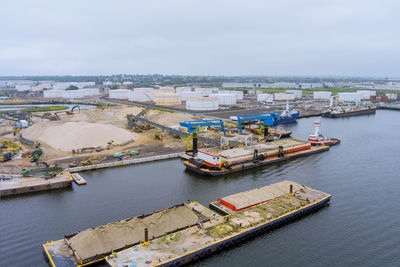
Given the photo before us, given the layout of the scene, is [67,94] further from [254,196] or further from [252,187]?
[254,196]

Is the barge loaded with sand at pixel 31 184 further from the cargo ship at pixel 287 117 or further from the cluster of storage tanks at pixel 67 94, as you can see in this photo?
the cluster of storage tanks at pixel 67 94

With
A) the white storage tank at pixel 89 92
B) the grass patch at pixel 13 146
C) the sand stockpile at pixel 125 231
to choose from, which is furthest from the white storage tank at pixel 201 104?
the white storage tank at pixel 89 92

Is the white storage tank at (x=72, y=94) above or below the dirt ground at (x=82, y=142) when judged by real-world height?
above

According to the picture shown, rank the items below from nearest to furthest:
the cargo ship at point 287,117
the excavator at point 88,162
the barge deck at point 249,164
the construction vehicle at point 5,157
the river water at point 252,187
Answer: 1. the river water at point 252,187
2. the barge deck at point 249,164
3. the excavator at point 88,162
4. the construction vehicle at point 5,157
5. the cargo ship at point 287,117

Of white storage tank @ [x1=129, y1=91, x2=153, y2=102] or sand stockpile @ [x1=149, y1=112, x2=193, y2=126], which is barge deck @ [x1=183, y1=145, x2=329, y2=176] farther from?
white storage tank @ [x1=129, y1=91, x2=153, y2=102]

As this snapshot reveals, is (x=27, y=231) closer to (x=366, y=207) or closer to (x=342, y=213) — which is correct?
(x=342, y=213)

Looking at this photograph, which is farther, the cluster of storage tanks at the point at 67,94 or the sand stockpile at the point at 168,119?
the cluster of storage tanks at the point at 67,94

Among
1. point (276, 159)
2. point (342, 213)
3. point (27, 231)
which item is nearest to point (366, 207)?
point (342, 213)
